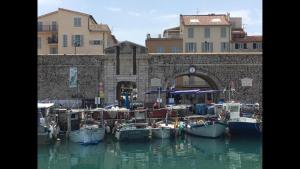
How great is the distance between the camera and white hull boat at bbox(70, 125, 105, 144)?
1098 inches

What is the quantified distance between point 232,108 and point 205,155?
7.59m

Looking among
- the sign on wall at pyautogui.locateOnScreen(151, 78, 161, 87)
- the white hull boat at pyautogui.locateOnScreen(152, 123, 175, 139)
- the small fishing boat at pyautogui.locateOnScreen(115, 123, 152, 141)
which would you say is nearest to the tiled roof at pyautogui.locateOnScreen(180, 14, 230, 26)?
the sign on wall at pyautogui.locateOnScreen(151, 78, 161, 87)

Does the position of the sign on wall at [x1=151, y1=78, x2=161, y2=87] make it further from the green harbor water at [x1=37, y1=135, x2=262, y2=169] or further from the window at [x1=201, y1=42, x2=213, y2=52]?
the window at [x1=201, y1=42, x2=213, y2=52]

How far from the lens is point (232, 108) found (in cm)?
3198

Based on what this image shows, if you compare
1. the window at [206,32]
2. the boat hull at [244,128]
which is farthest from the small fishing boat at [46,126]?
the window at [206,32]

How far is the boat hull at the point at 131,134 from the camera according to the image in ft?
93.2

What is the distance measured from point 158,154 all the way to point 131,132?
3.89 m

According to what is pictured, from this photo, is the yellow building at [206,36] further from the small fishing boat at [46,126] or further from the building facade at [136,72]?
the small fishing boat at [46,126]

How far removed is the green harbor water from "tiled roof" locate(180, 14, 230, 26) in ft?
85.2

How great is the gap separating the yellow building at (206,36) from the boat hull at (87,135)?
27.9 metres

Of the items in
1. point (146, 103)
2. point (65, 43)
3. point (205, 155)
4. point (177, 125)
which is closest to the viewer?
point (205, 155)
